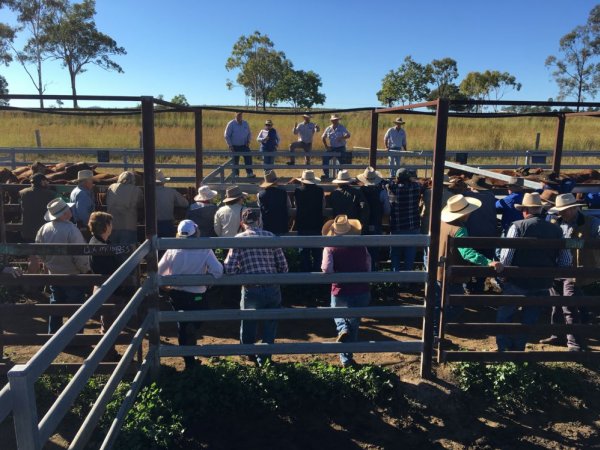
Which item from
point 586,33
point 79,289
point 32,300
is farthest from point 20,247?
point 586,33

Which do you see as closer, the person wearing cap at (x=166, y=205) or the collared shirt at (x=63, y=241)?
the collared shirt at (x=63, y=241)

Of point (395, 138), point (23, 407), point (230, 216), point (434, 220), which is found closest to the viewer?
point (23, 407)

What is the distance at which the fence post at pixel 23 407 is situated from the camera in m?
2.08

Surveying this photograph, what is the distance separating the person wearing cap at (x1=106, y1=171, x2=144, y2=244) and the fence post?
513 centimetres

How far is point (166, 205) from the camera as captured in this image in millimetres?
7707

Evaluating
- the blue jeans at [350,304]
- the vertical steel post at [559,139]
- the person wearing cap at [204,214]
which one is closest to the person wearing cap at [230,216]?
the person wearing cap at [204,214]

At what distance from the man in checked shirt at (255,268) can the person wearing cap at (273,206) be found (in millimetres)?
2246

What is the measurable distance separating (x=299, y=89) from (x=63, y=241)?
194 feet

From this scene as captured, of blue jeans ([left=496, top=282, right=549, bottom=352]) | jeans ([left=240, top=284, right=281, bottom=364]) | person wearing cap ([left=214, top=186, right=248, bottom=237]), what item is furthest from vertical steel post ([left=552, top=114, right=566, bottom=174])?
jeans ([left=240, top=284, right=281, bottom=364])

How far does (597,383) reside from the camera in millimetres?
4965

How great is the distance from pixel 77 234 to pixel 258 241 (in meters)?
2.35

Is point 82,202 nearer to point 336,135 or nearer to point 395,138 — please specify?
point 336,135

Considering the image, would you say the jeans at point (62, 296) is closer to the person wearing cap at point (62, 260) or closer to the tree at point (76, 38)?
the person wearing cap at point (62, 260)

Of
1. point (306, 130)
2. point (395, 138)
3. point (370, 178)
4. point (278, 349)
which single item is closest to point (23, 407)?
point (278, 349)
